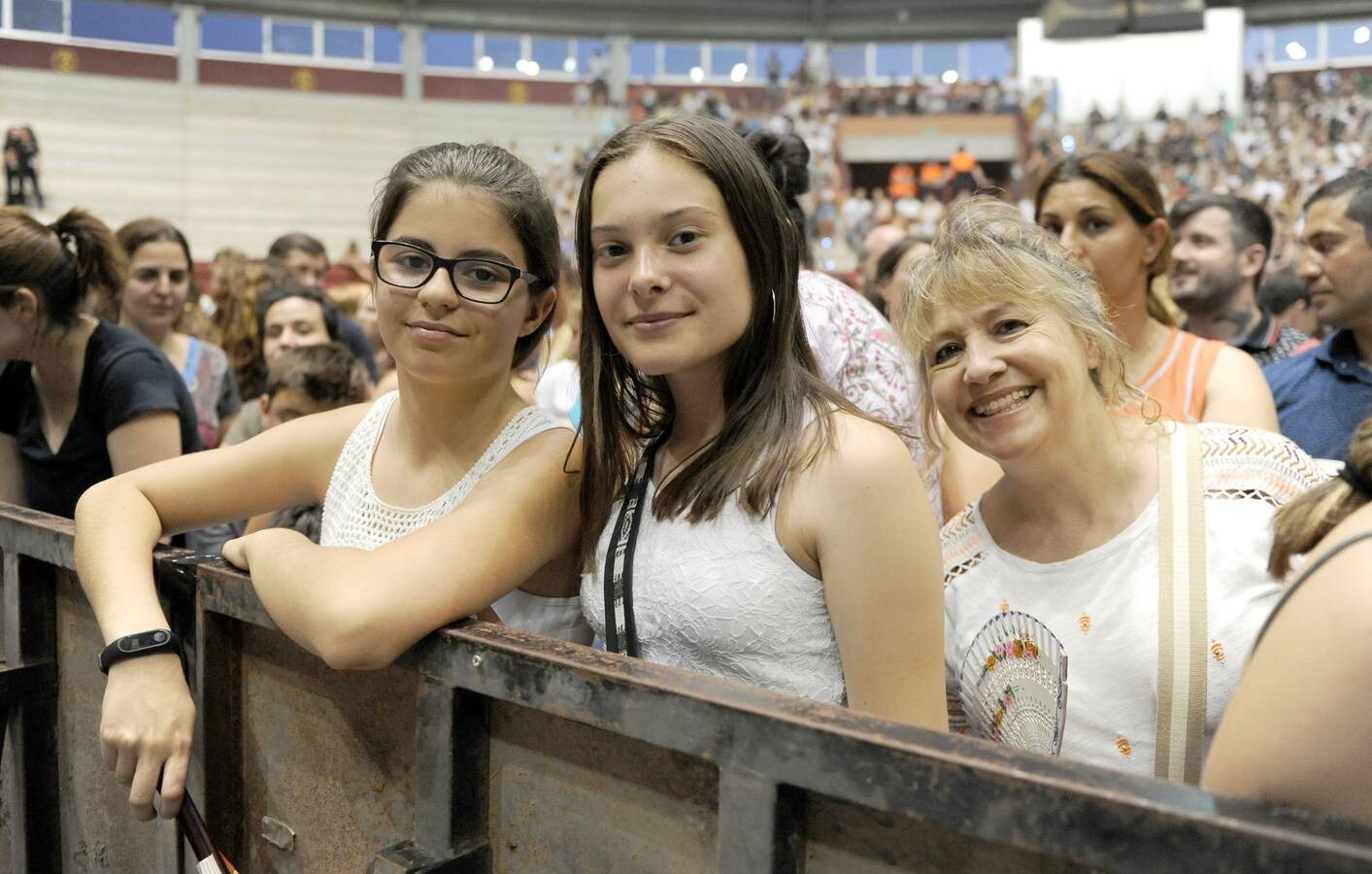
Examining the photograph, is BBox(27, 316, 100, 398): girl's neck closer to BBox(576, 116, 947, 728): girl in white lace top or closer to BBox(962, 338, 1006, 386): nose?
BBox(576, 116, 947, 728): girl in white lace top

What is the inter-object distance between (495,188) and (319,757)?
87cm

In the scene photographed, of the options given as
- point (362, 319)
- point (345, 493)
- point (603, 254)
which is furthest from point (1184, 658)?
point (362, 319)

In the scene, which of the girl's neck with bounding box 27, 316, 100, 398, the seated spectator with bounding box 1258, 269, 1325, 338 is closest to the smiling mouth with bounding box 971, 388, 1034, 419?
the girl's neck with bounding box 27, 316, 100, 398

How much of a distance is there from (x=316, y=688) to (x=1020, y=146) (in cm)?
2314

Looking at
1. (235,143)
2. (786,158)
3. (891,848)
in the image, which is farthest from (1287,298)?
(235,143)

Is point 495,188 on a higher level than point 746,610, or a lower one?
higher

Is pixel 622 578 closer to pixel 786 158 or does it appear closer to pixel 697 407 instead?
pixel 697 407

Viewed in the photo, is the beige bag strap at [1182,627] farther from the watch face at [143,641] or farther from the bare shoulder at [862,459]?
the watch face at [143,641]

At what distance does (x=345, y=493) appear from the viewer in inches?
72.3

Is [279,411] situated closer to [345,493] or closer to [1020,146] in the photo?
[345,493]

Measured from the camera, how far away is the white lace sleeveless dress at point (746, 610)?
1.35m

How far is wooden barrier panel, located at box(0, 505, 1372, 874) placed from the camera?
768 mm

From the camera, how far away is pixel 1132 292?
8.36ft

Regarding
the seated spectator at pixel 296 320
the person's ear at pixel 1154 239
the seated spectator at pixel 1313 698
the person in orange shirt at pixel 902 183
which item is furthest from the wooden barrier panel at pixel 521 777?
the person in orange shirt at pixel 902 183
